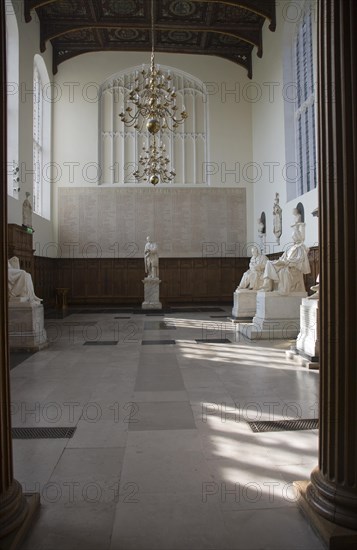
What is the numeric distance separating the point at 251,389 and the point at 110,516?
2587 millimetres

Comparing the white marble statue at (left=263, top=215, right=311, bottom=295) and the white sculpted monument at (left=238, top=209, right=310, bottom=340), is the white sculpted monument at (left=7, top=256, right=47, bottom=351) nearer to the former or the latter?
the white sculpted monument at (left=238, top=209, right=310, bottom=340)

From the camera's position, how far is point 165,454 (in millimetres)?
2795

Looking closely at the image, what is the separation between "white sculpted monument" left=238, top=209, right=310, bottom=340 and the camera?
7992 mm

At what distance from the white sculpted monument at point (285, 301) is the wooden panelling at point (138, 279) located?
8794 millimetres

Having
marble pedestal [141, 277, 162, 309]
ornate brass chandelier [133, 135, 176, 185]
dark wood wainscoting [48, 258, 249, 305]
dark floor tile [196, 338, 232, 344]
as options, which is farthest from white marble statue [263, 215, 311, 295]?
dark wood wainscoting [48, 258, 249, 305]

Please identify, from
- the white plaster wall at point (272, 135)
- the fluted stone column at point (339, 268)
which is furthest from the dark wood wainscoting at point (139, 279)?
the fluted stone column at point (339, 268)

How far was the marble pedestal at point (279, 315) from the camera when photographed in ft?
26.2

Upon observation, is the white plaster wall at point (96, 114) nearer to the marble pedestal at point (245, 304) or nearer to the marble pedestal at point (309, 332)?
the marble pedestal at point (245, 304)

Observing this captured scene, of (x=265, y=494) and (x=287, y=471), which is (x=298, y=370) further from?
(x=265, y=494)

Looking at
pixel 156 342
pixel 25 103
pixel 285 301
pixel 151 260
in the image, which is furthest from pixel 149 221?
pixel 156 342

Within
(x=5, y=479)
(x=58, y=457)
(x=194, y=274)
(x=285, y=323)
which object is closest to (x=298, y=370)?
(x=285, y=323)

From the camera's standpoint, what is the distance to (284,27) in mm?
13273

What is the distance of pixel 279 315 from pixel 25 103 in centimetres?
1015

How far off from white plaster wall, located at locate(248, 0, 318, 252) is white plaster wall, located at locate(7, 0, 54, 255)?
313 inches
